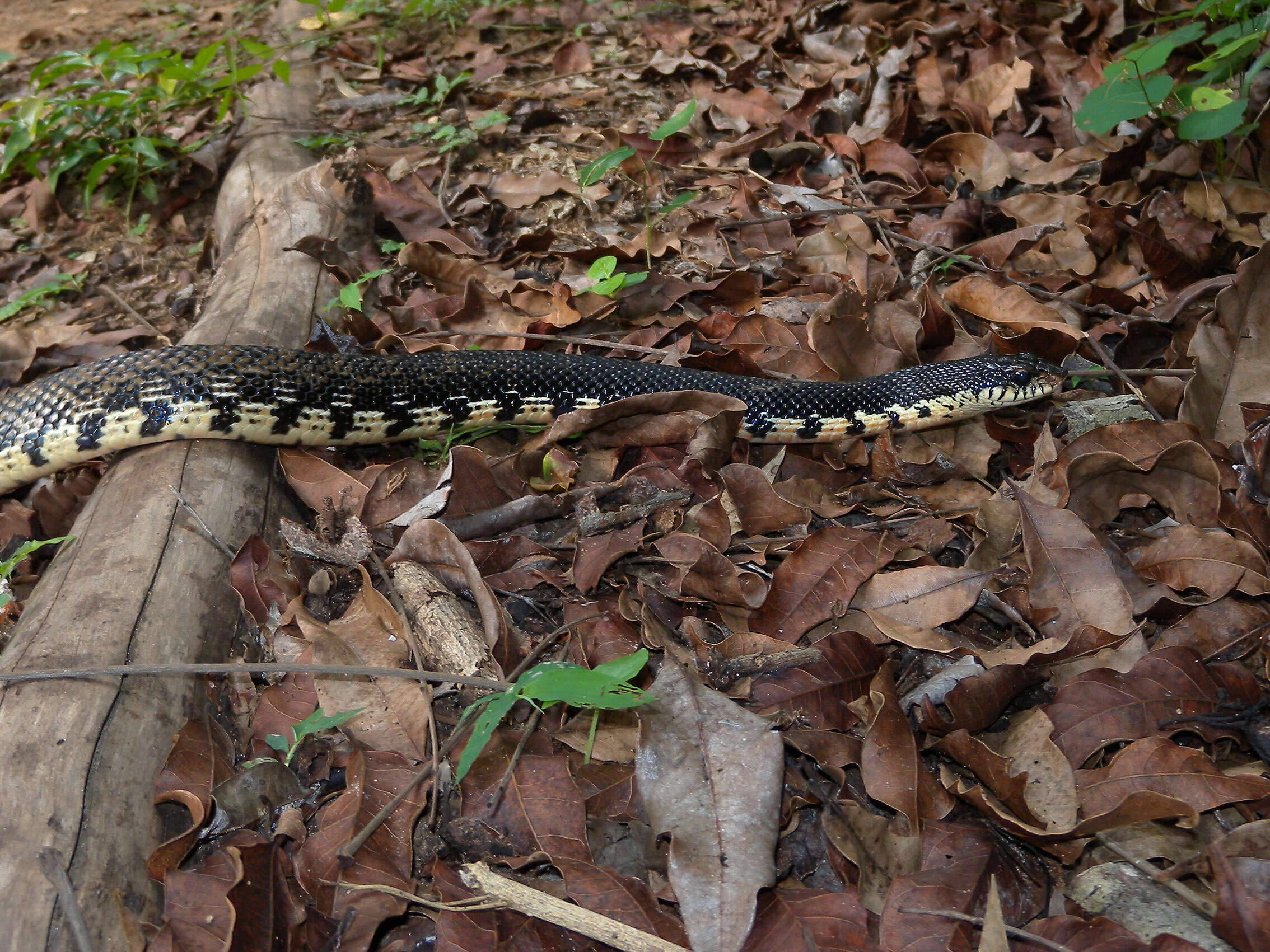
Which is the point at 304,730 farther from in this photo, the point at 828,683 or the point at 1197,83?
the point at 1197,83

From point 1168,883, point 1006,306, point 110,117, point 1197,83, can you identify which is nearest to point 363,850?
point 1168,883

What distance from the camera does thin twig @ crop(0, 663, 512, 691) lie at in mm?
3016

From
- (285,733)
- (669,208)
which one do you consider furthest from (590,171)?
(285,733)

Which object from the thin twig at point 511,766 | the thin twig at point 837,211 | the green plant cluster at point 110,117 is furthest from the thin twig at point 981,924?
the green plant cluster at point 110,117

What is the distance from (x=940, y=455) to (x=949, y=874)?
2.36 meters

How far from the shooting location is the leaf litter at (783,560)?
2.68 m

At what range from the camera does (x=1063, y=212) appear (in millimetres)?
5602

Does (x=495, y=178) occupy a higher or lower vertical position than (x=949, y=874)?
higher

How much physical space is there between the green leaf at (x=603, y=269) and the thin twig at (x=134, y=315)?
2908mm

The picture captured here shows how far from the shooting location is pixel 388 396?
462 centimetres

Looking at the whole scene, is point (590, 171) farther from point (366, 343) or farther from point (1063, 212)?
point (1063, 212)

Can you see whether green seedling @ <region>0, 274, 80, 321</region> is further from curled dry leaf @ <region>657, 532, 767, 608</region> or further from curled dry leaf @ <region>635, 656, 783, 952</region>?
curled dry leaf @ <region>635, 656, 783, 952</region>

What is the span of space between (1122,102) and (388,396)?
173 inches

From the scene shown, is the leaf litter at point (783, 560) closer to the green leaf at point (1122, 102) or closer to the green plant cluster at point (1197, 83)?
the green plant cluster at point (1197, 83)
